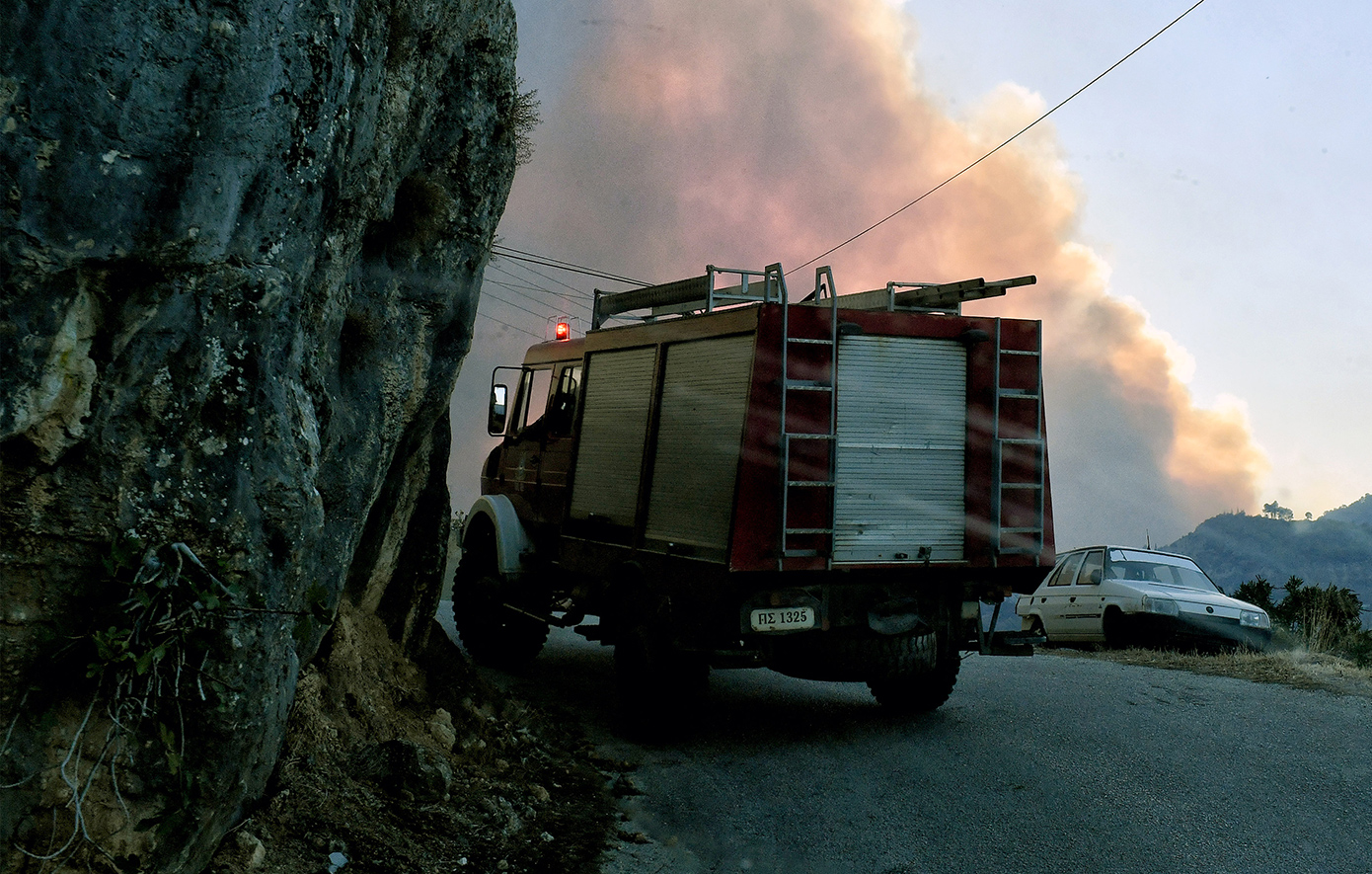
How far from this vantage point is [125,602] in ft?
10.6

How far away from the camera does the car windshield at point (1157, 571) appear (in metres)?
13.6

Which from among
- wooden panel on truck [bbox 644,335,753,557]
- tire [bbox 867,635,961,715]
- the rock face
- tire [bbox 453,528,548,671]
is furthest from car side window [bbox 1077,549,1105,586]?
the rock face

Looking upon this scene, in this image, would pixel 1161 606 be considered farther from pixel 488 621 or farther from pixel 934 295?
pixel 488 621

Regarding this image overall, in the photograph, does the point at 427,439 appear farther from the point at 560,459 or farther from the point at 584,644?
the point at 584,644

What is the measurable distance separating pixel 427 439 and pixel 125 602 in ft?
14.6

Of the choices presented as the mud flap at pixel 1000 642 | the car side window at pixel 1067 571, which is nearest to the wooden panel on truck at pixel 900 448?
the mud flap at pixel 1000 642

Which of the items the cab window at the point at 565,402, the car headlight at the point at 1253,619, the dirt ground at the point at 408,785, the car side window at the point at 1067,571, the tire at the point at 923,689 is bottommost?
the dirt ground at the point at 408,785

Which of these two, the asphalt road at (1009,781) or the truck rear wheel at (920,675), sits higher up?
the truck rear wheel at (920,675)

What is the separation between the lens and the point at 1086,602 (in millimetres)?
13891

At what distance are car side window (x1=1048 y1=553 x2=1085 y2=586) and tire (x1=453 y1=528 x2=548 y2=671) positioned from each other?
27.3ft

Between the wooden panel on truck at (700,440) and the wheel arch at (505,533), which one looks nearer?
the wooden panel on truck at (700,440)

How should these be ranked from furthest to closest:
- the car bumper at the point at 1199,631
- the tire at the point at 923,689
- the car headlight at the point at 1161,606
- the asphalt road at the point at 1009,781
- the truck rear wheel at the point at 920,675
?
the car headlight at the point at 1161,606
the car bumper at the point at 1199,631
the tire at the point at 923,689
the truck rear wheel at the point at 920,675
the asphalt road at the point at 1009,781

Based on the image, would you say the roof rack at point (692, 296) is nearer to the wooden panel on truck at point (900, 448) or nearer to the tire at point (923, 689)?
the wooden panel on truck at point (900, 448)

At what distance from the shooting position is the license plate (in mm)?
6809
